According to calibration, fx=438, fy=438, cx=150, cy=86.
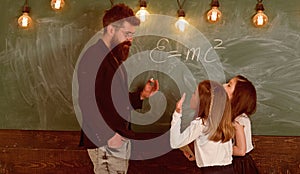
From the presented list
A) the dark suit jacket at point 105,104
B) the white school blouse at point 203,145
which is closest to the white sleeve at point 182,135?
the white school blouse at point 203,145

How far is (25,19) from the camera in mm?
3158

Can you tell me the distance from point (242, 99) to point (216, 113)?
0.26 metres

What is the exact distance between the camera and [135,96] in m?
2.75

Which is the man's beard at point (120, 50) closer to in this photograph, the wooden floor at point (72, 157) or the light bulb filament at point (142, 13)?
the light bulb filament at point (142, 13)

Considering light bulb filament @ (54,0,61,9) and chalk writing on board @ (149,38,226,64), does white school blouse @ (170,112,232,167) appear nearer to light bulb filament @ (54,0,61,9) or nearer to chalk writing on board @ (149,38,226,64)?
chalk writing on board @ (149,38,226,64)

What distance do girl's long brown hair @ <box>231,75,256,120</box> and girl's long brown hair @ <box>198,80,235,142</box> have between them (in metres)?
0.11

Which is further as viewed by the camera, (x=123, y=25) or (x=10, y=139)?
(x=10, y=139)

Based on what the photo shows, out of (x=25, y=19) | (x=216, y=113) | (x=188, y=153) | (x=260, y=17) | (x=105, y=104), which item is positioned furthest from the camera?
(x=25, y=19)

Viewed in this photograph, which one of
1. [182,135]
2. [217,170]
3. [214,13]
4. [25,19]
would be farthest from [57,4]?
[217,170]

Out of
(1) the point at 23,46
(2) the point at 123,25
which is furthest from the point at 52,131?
(2) the point at 123,25

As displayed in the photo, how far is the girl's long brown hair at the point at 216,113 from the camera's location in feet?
7.73

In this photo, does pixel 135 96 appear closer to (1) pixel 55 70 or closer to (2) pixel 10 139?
(1) pixel 55 70

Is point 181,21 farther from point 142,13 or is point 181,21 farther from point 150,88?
point 150,88

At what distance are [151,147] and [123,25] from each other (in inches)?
39.5
